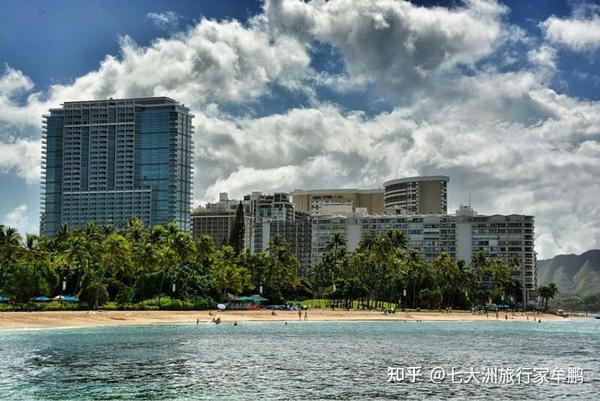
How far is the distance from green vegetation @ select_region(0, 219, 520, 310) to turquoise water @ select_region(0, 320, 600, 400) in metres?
24.3

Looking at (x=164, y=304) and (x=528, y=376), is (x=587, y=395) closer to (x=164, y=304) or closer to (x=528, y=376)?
(x=528, y=376)

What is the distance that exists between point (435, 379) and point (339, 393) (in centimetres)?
946

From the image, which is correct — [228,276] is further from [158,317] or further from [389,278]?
[389,278]

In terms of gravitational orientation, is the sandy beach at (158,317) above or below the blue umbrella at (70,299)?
below

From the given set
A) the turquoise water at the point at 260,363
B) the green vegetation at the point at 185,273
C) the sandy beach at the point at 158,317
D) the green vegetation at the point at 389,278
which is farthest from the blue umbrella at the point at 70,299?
the green vegetation at the point at 389,278

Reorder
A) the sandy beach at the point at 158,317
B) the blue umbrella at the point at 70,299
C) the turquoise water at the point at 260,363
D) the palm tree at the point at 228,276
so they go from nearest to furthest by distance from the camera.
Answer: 1. the turquoise water at the point at 260,363
2. the sandy beach at the point at 158,317
3. the blue umbrella at the point at 70,299
4. the palm tree at the point at 228,276

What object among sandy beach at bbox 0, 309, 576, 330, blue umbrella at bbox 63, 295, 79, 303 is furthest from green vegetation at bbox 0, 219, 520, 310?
sandy beach at bbox 0, 309, 576, 330

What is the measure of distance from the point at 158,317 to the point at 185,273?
24.0 m

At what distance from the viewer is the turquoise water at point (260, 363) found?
43.3 meters

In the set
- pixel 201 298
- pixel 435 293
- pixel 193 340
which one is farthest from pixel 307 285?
pixel 193 340

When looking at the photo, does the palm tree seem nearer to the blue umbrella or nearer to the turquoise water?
the blue umbrella

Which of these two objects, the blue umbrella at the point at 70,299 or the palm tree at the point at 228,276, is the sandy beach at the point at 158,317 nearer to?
the palm tree at the point at 228,276

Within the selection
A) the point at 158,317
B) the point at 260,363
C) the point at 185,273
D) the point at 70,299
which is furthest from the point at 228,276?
the point at 260,363

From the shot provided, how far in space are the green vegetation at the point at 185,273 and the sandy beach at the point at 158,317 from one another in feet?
23.0
